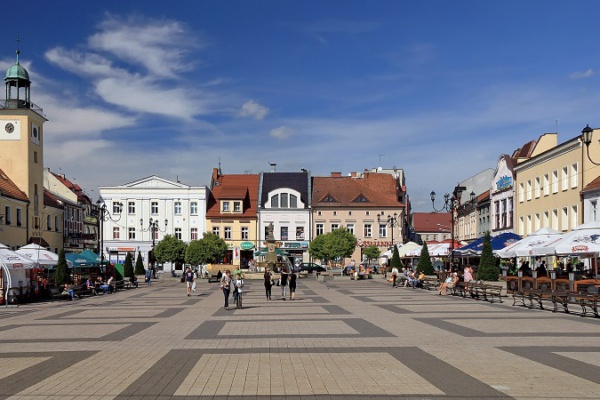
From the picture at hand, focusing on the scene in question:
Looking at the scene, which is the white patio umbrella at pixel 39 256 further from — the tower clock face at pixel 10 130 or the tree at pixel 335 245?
the tree at pixel 335 245

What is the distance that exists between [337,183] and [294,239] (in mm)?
8818

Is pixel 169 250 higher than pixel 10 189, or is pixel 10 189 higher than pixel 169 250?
pixel 10 189

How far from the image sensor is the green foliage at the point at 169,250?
62094mm

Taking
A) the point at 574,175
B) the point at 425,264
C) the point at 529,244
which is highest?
the point at 574,175

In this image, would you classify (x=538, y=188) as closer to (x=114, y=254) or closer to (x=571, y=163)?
(x=571, y=163)

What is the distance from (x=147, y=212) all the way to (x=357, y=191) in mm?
23742

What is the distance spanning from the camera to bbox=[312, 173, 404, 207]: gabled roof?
73438 millimetres

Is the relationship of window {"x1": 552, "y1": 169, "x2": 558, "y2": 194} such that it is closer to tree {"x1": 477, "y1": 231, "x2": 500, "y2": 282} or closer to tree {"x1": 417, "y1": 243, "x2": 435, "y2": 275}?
tree {"x1": 417, "y1": 243, "x2": 435, "y2": 275}

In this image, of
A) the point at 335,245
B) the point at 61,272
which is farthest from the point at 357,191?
the point at 61,272

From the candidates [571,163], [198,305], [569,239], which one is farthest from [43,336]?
[571,163]

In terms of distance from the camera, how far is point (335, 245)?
209ft

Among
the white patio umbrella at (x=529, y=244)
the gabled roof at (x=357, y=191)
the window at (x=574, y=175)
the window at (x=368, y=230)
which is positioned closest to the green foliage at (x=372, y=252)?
the window at (x=368, y=230)

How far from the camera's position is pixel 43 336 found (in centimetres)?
1594

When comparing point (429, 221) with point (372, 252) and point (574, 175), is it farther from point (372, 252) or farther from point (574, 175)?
point (574, 175)
